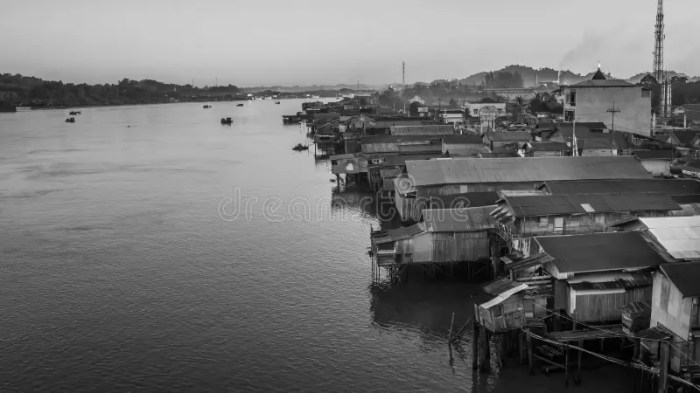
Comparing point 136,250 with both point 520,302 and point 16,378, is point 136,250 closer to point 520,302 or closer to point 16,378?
point 16,378

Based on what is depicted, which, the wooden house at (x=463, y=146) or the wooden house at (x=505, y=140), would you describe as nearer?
the wooden house at (x=463, y=146)

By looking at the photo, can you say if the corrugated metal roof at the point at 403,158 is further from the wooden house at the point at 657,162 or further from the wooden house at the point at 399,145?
the wooden house at the point at 657,162

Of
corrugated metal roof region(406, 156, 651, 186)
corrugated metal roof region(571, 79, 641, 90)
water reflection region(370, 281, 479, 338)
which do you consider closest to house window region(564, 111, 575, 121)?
corrugated metal roof region(571, 79, 641, 90)

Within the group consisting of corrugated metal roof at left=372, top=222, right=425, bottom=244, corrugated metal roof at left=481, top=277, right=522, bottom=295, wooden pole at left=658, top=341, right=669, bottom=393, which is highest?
corrugated metal roof at left=372, top=222, right=425, bottom=244

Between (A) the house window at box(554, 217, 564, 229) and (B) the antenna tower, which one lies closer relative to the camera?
(A) the house window at box(554, 217, 564, 229)

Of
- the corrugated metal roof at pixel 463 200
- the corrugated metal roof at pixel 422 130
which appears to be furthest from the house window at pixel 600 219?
the corrugated metal roof at pixel 422 130

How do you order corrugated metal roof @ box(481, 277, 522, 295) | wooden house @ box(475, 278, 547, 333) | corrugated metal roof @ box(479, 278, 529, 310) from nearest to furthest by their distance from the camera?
wooden house @ box(475, 278, 547, 333)
corrugated metal roof @ box(479, 278, 529, 310)
corrugated metal roof @ box(481, 277, 522, 295)

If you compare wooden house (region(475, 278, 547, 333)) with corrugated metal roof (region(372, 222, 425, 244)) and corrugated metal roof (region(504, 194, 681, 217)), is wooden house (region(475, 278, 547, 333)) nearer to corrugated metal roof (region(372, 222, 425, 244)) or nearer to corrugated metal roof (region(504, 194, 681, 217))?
corrugated metal roof (region(504, 194, 681, 217))
